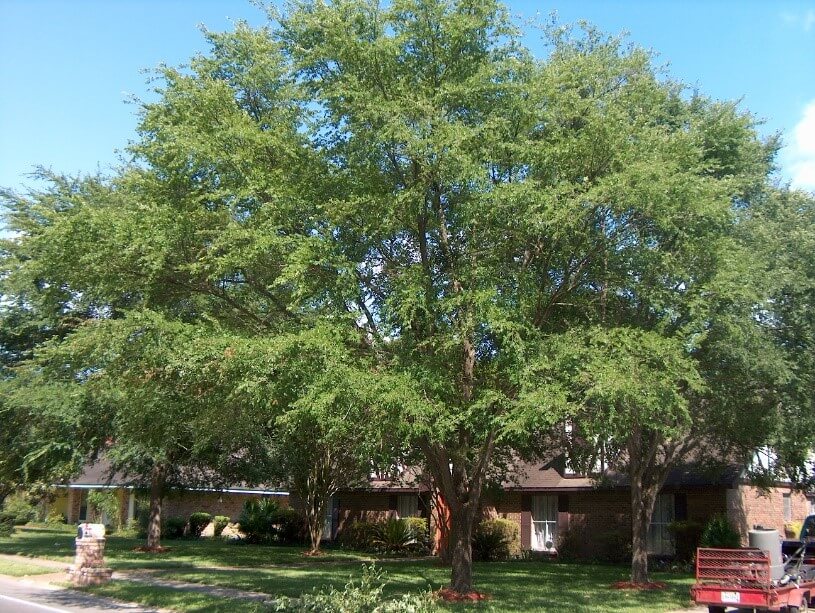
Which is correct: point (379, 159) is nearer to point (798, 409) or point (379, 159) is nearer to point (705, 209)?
point (705, 209)

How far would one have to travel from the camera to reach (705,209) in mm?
13109

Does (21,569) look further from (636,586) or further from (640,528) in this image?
(640,528)

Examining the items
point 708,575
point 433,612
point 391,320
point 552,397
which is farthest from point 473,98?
point 708,575

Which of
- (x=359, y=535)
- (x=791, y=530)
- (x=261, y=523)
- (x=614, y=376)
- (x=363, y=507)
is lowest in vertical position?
(x=359, y=535)

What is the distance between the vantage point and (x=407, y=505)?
3644cm

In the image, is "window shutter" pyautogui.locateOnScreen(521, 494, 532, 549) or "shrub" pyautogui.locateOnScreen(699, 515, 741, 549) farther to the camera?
"window shutter" pyautogui.locateOnScreen(521, 494, 532, 549)

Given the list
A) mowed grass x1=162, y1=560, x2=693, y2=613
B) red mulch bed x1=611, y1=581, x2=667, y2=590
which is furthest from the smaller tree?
red mulch bed x1=611, y1=581, x2=667, y2=590

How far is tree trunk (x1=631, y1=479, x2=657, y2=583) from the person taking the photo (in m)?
20.2

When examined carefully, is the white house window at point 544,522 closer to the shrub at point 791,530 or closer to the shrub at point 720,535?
the shrub at point 720,535

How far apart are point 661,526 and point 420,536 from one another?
10.2 metres

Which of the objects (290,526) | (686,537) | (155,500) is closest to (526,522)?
(686,537)

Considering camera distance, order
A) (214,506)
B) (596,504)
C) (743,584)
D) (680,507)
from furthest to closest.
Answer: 1. (214,506)
2. (596,504)
3. (680,507)
4. (743,584)

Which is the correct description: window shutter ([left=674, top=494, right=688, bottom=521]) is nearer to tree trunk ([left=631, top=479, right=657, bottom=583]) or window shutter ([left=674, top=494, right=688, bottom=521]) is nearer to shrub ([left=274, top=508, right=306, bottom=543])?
tree trunk ([left=631, top=479, right=657, bottom=583])

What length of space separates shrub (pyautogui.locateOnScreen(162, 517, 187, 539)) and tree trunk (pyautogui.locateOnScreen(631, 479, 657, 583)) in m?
26.9
